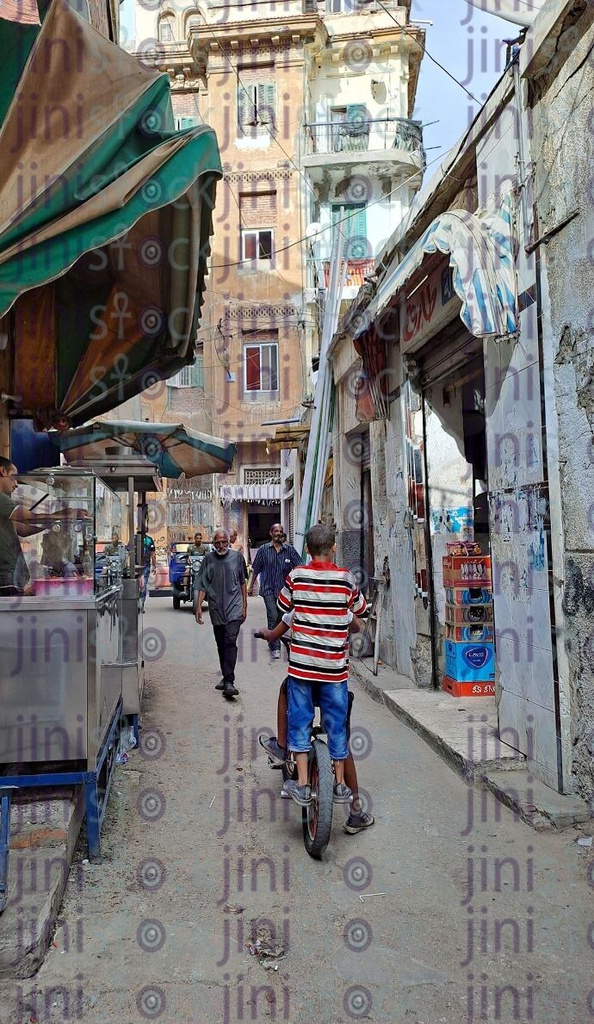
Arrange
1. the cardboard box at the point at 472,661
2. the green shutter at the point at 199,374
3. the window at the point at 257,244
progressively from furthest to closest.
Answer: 1. the green shutter at the point at 199,374
2. the window at the point at 257,244
3. the cardboard box at the point at 472,661

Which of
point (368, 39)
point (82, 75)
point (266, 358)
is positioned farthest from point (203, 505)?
point (82, 75)

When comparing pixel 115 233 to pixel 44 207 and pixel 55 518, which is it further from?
pixel 55 518

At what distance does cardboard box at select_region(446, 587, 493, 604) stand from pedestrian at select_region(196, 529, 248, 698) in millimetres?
2289

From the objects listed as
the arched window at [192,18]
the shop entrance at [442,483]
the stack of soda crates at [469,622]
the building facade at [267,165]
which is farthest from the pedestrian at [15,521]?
the arched window at [192,18]

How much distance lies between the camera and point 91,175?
13.9ft

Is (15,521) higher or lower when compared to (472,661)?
higher

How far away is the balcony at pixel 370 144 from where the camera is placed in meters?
24.4

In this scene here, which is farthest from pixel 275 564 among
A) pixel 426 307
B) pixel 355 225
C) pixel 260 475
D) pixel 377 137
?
pixel 377 137

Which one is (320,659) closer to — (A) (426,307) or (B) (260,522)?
(A) (426,307)

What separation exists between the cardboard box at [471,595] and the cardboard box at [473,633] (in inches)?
8.6

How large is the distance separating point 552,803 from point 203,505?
24474mm

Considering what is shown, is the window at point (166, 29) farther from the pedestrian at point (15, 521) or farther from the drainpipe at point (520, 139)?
the pedestrian at point (15, 521)

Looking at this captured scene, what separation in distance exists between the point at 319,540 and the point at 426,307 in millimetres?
3818

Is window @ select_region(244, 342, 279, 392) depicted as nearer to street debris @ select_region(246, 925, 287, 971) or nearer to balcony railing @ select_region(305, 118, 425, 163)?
balcony railing @ select_region(305, 118, 425, 163)
